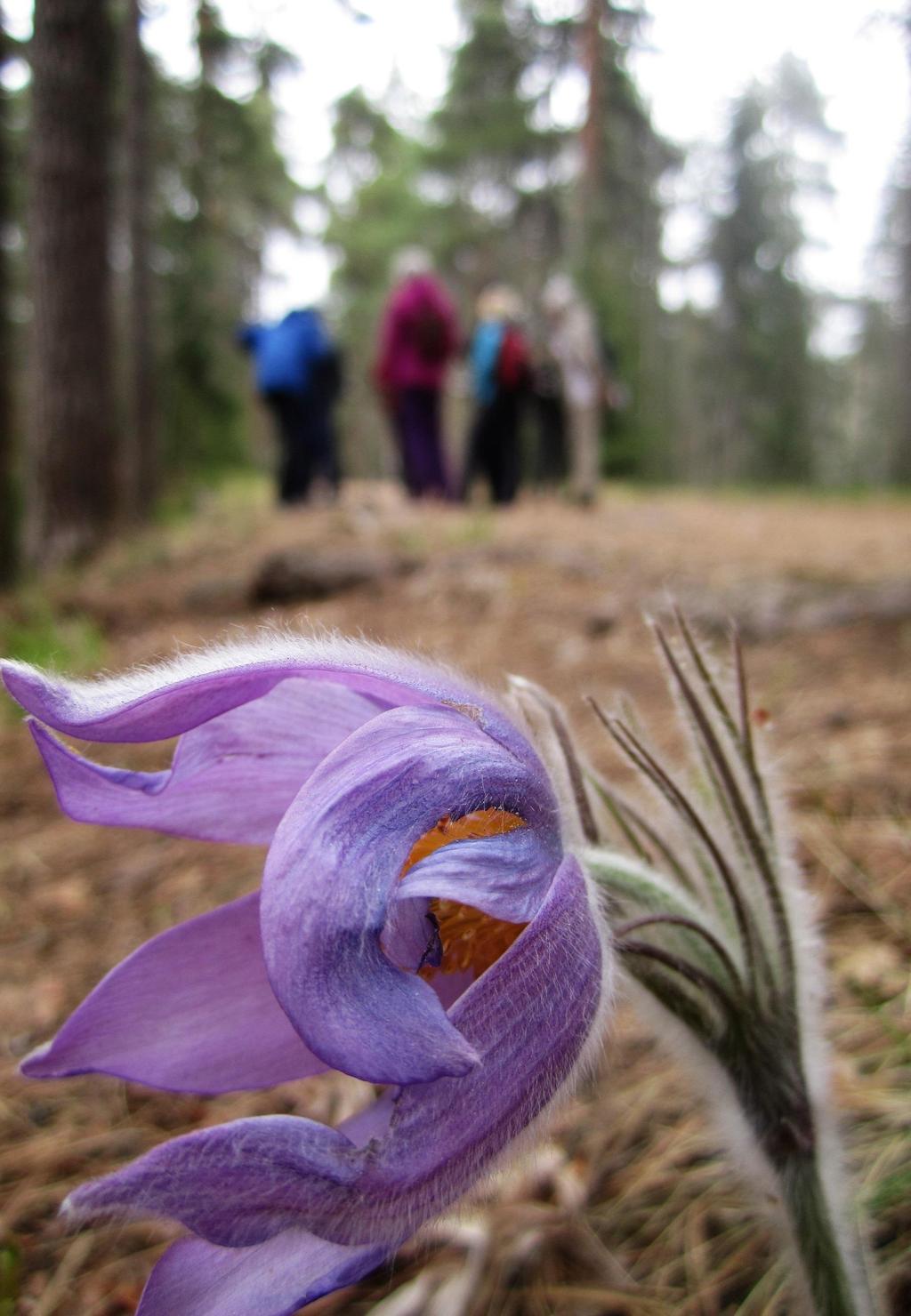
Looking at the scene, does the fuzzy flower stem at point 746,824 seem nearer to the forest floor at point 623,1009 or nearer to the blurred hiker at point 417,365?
the forest floor at point 623,1009

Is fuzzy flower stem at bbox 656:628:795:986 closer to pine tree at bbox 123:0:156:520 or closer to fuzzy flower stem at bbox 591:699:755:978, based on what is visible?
fuzzy flower stem at bbox 591:699:755:978

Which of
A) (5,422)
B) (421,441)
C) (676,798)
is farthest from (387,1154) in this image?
(421,441)

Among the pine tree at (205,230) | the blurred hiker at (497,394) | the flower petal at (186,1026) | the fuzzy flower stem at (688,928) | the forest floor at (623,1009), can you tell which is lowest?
the forest floor at (623,1009)

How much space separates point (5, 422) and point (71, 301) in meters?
0.94

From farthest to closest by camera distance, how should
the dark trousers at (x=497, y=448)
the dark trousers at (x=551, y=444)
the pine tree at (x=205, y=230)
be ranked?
the pine tree at (x=205, y=230)
the dark trousers at (x=551, y=444)
the dark trousers at (x=497, y=448)

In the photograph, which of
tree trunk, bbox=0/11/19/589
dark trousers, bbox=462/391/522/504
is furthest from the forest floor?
dark trousers, bbox=462/391/522/504

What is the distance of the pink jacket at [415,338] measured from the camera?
24.5 feet

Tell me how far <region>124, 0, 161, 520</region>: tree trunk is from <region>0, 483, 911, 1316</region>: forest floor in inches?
208

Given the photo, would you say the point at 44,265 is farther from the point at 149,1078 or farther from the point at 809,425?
the point at 809,425

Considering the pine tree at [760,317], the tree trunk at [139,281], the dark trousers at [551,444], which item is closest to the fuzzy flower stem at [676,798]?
the tree trunk at [139,281]

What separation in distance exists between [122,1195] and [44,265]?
19.8 ft

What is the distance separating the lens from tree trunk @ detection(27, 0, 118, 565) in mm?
5242

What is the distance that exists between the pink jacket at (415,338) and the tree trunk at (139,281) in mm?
2686

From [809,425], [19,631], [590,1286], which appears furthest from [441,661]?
[809,425]
